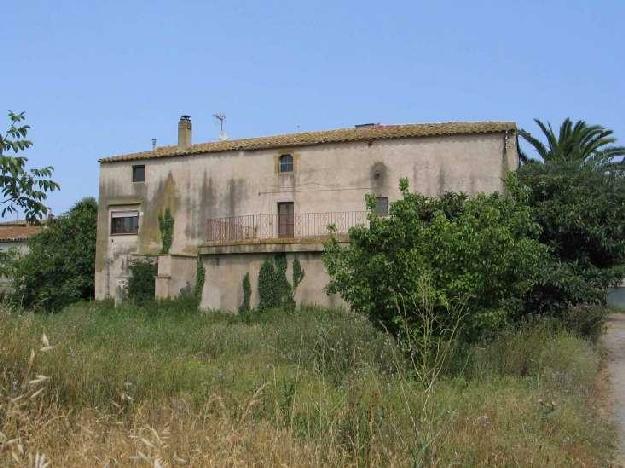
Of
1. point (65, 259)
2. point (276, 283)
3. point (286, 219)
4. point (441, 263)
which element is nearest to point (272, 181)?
point (286, 219)

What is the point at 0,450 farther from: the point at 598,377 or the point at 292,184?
the point at 292,184

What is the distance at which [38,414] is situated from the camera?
4.80 m

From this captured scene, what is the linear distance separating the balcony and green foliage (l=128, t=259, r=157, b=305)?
3501mm

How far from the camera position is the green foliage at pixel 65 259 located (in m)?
37.2

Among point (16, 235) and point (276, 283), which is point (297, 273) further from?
point (16, 235)

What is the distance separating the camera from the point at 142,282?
32.9m

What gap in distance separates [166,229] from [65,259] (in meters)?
7.74

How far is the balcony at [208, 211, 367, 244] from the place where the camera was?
30.6m

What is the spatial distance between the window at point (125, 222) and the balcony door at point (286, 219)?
26.9 feet

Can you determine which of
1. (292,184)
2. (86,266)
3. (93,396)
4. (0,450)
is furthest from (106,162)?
(0,450)

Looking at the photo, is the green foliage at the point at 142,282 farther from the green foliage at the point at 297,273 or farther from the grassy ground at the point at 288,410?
the grassy ground at the point at 288,410

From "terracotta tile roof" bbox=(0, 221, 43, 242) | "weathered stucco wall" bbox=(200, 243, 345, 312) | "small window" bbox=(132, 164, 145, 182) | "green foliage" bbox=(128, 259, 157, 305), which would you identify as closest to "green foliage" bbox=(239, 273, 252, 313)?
Result: "weathered stucco wall" bbox=(200, 243, 345, 312)

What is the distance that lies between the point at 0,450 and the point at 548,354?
9677mm

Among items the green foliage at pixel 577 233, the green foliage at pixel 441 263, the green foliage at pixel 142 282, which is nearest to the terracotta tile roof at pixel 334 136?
the green foliage at pixel 142 282
